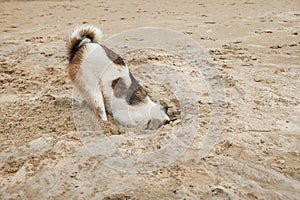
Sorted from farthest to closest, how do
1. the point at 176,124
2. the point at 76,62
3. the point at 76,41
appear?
the point at 76,41 < the point at 76,62 < the point at 176,124

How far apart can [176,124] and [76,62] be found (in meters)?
1.35

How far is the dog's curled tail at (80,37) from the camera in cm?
365

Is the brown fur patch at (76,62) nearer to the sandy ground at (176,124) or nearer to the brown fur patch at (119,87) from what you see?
the sandy ground at (176,124)

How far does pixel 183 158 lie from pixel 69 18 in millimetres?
5869

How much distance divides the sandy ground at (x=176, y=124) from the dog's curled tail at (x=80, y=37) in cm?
52

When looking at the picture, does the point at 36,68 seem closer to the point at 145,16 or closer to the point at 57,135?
the point at 57,135

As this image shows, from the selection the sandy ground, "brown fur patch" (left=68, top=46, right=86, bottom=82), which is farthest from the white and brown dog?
the sandy ground

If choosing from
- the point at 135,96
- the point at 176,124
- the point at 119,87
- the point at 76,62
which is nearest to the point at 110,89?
the point at 119,87

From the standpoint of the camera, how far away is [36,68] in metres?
4.51

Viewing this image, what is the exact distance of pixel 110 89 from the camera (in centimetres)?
332

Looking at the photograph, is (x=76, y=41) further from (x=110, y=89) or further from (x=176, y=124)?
(x=176, y=124)

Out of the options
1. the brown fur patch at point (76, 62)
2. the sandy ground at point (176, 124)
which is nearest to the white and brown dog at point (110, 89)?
the brown fur patch at point (76, 62)

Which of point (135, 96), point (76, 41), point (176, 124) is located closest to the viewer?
point (176, 124)

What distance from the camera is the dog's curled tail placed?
365 centimetres
